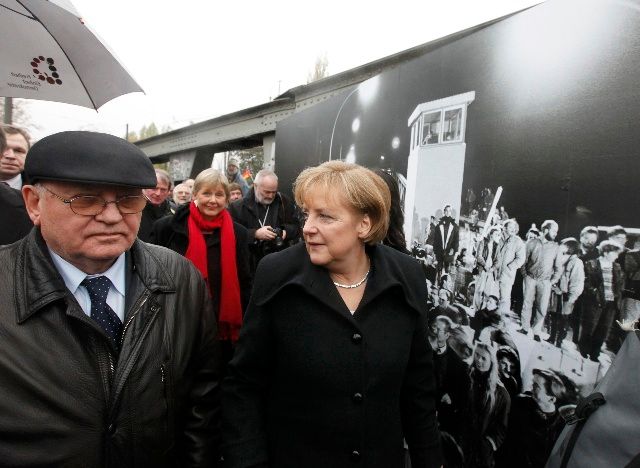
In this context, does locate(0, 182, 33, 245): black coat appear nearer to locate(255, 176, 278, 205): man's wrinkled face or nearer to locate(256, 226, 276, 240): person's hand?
locate(256, 226, 276, 240): person's hand

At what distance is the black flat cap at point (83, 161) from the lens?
135cm

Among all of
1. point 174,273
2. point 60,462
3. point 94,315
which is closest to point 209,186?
point 174,273

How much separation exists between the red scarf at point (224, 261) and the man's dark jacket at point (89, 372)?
187 cm

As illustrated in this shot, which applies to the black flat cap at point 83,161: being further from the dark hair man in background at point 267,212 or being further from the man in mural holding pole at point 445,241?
the dark hair man in background at point 267,212

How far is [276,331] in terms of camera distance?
1.76 meters

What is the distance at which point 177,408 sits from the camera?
1.62 metres

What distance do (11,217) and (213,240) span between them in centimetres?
154

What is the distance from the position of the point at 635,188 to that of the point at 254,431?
1931 mm

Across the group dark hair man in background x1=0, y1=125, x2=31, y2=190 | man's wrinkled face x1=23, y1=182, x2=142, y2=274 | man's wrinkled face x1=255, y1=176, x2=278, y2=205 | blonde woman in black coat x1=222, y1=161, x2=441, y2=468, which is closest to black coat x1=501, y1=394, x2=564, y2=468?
blonde woman in black coat x1=222, y1=161, x2=441, y2=468

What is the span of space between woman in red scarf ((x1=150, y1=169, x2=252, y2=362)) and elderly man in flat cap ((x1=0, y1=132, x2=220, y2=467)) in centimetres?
195

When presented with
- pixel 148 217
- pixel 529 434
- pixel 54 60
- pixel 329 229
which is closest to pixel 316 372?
pixel 329 229

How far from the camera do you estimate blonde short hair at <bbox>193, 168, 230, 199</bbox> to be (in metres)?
3.64

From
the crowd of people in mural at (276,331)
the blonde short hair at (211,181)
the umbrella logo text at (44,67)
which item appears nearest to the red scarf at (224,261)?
the blonde short hair at (211,181)

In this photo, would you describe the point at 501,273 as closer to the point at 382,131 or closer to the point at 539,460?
the point at 539,460
